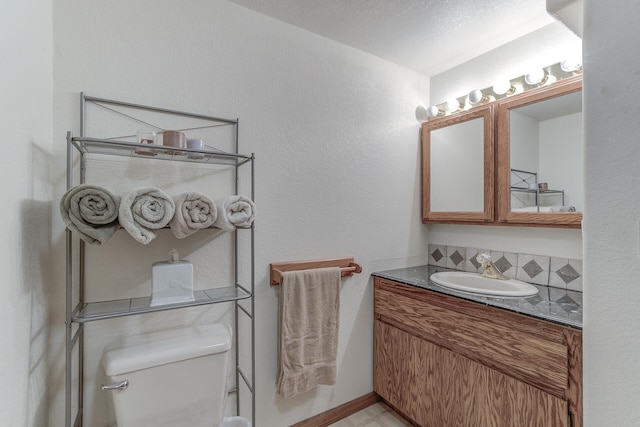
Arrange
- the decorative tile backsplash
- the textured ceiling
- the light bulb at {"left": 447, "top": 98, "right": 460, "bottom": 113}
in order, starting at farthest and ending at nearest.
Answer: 1. the light bulb at {"left": 447, "top": 98, "right": 460, "bottom": 113}
2. the decorative tile backsplash
3. the textured ceiling

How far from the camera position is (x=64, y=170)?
1.08 metres

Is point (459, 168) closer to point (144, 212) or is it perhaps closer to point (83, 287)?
point (144, 212)

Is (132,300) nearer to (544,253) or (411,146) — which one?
(411,146)

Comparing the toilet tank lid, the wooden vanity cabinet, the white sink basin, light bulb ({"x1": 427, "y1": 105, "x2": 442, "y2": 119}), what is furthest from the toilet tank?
light bulb ({"x1": 427, "y1": 105, "x2": 442, "y2": 119})

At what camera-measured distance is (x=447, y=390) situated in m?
1.46

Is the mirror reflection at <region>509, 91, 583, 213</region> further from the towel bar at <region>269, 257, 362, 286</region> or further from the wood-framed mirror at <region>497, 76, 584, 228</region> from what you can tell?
the towel bar at <region>269, 257, 362, 286</region>

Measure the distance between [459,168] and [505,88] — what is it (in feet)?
1.71

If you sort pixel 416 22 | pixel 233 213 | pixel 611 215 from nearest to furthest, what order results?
pixel 611 215 < pixel 233 213 < pixel 416 22

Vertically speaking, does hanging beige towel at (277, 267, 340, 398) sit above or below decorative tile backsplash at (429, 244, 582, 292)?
below

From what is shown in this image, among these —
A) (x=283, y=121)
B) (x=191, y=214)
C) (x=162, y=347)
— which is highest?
(x=283, y=121)

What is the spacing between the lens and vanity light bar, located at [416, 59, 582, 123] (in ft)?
4.79

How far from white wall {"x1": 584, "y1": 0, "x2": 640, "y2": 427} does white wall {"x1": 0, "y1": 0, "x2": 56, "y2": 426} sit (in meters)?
1.56

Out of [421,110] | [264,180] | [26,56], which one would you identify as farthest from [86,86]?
[421,110]

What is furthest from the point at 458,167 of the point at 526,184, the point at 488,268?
the point at 488,268
